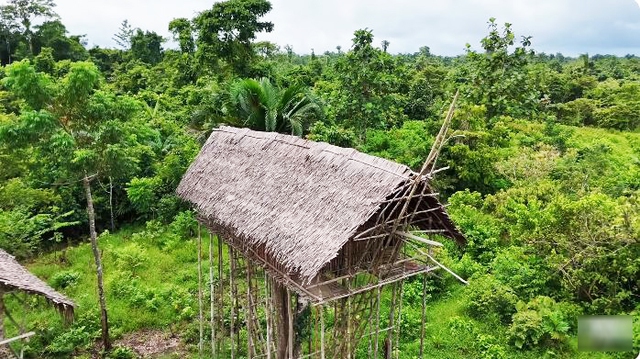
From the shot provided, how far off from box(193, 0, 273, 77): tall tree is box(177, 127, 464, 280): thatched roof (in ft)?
39.6

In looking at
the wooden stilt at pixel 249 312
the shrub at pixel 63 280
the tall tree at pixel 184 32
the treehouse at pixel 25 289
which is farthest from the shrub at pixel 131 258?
the tall tree at pixel 184 32

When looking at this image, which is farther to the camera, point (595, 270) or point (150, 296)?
point (150, 296)

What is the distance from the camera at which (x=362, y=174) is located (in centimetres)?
708

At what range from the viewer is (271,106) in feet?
55.0

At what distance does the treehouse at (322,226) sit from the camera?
21.5ft

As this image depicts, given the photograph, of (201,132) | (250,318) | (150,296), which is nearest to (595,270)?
(250,318)

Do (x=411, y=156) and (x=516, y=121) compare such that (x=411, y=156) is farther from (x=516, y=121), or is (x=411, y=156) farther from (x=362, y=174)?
(x=362, y=174)

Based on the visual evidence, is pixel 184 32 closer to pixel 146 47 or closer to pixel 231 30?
pixel 231 30

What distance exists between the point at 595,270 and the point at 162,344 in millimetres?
9946

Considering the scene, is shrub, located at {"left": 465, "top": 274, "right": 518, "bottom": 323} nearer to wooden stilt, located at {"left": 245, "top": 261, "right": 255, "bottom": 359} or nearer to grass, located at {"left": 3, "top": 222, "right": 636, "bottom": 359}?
grass, located at {"left": 3, "top": 222, "right": 636, "bottom": 359}

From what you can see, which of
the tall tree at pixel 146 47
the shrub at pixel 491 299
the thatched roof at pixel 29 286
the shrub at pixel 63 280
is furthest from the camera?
the tall tree at pixel 146 47

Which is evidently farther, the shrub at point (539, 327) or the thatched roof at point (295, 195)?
the shrub at point (539, 327)

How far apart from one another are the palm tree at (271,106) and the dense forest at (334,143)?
67 millimetres

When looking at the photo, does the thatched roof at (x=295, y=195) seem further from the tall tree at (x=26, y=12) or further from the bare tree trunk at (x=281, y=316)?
the tall tree at (x=26, y=12)
